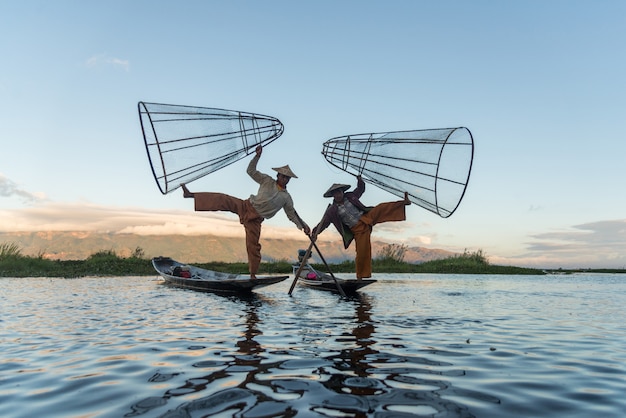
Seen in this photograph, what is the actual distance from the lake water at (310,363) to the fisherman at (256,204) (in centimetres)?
282

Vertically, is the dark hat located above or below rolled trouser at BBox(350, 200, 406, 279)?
above

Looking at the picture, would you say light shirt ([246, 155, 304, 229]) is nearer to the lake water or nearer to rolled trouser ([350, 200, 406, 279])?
rolled trouser ([350, 200, 406, 279])

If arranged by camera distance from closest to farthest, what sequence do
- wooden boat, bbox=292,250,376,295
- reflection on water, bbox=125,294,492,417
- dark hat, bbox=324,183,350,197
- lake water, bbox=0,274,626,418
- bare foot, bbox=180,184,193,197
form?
reflection on water, bbox=125,294,492,417 → lake water, bbox=0,274,626,418 → bare foot, bbox=180,184,193,197 → dark hat, bbox=324,183,350,197 → wooden boat, bbox=292,250,376,295

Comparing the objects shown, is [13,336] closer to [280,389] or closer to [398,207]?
[280,389]

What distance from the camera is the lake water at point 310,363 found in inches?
135

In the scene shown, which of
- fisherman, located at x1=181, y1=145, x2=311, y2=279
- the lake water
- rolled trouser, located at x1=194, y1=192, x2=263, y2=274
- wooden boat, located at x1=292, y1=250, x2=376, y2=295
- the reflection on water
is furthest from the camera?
wooden boat, located at x1=292, y1=250, x2=376, y2=295

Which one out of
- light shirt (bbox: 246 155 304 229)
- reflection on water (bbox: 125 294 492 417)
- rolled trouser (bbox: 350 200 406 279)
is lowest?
reflection on water (bbox: 125 294 492 417)

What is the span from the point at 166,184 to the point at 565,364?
7.91m

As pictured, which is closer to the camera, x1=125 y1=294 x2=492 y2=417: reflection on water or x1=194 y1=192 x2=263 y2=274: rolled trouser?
x1=125 y1=294 x2=492 y2=417: reflection on water

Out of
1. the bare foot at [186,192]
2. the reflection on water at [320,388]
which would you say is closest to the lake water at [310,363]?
the reflection on water at [320,388]

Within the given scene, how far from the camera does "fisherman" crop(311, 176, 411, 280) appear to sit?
11711 millimetres

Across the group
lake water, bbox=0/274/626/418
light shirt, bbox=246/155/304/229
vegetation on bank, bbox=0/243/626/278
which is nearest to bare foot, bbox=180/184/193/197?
light shirt, bbox=246/155/304/229

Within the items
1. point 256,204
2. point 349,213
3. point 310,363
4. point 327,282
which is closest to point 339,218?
point 349,213

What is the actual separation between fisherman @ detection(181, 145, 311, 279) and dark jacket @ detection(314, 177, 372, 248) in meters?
0.63
